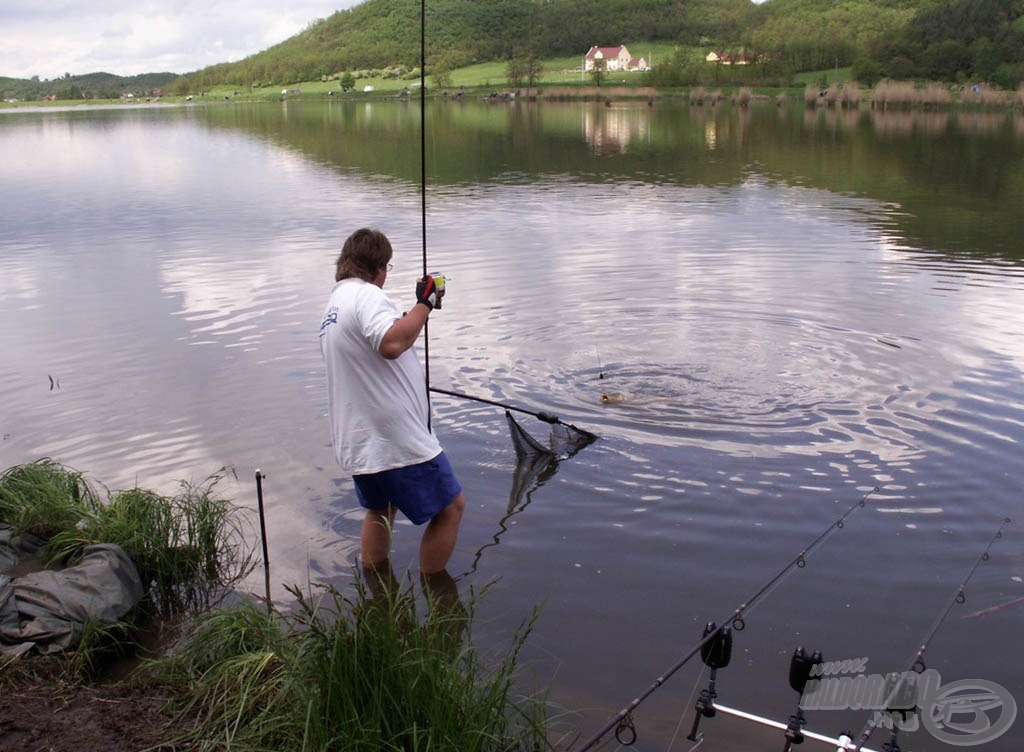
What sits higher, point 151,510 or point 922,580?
point 151,510

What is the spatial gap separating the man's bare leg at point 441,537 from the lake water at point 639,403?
24 cm

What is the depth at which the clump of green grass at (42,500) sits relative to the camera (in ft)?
17.8

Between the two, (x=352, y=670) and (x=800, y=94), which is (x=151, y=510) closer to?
(x=352, y=670)

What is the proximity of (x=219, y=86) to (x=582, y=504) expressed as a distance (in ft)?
670

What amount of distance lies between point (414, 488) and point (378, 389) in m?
0.55

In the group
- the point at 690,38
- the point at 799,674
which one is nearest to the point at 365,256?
the point at 799,674

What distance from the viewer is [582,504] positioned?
21.2 feet

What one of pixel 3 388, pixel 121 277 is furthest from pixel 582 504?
pixel 121 277

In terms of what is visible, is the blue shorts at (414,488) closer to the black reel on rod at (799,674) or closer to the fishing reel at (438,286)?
the fishing reel at (438,286)

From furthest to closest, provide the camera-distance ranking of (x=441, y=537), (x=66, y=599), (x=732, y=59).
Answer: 1. (x=732, y=59)
2. (x=441, y=537)
3. (x=66, y=599)

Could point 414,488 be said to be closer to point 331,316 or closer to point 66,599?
point 331,316

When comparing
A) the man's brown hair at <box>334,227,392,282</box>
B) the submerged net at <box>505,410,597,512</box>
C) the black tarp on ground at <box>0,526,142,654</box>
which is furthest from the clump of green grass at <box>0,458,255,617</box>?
the submerged net at <box>505,410,597,512</box>

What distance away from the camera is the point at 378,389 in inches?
183

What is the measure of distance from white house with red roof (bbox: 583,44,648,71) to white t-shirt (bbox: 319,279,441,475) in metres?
129
